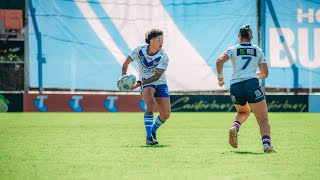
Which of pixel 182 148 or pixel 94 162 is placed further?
pixel 182 148

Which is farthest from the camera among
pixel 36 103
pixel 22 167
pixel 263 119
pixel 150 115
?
pixel 36 103

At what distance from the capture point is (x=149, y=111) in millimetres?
11078

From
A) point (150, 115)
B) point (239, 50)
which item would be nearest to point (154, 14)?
point (150, 115)

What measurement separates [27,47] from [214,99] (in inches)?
237

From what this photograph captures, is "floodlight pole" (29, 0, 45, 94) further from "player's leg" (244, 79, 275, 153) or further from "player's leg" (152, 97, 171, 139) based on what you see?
"player's leg" (244, 79, 275, 153)

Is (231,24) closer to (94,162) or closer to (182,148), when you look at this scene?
(182,148)

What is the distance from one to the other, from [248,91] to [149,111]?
2.17 m

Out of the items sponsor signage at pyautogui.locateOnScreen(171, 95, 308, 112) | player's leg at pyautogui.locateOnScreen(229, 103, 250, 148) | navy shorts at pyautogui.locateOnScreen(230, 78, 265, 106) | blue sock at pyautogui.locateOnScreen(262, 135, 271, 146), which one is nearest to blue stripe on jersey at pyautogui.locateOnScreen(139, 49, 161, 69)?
player's leg at pyautogui.locateOnScreen(229, 103, 250, 148)

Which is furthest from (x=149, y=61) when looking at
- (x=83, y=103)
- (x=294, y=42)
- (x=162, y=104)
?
(x=294, y=42)

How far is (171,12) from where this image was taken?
22.2m

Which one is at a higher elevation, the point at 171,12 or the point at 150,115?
the point at 171,12

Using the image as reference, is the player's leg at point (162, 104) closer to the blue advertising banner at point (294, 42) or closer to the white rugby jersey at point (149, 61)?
the white rugby jersey at point (149, 61)

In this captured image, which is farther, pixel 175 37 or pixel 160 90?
pixel 175 37

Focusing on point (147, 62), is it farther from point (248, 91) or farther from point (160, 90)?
point (248, 91)
